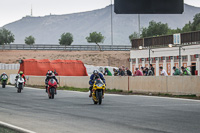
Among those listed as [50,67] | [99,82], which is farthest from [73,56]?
[99,82]

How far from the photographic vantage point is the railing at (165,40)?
5041cm

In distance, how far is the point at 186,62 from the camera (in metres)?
49.9

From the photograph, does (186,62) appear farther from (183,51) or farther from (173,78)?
(173,78)

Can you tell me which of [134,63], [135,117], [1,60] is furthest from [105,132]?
[1,60]

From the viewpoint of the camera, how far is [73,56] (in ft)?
342

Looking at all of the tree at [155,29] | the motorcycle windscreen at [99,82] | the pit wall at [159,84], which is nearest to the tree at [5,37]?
the tree at [155,29]

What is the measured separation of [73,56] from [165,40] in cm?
5044

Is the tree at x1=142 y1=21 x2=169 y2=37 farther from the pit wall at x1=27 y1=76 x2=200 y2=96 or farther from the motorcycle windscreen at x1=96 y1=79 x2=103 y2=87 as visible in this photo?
the motorcycle windscreen at x1=96 y1=79 x2=103 y2=87

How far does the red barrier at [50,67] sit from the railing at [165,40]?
9.56 m

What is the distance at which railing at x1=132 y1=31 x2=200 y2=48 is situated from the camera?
50406 mm

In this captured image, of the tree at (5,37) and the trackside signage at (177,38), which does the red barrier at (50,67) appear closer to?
the trackside signage at (177,38)

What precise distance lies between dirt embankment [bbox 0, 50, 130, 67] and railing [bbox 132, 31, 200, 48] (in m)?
36.1

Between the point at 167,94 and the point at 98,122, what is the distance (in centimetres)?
1459

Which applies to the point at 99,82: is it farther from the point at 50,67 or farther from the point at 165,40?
the point at 165,40
